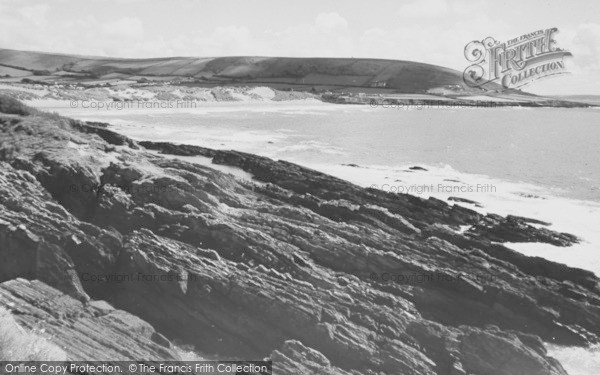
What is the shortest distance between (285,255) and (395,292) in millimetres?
3274

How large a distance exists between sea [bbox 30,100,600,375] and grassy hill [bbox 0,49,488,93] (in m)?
93.8

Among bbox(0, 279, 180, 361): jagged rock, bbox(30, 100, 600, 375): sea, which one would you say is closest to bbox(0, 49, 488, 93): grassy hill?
bbox(30, 100, 600, 375): sea

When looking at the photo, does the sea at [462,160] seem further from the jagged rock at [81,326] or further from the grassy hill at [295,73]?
the grassy hill at [295,73]

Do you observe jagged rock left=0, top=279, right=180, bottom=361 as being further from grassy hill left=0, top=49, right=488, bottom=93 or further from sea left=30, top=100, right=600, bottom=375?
grassy hill left=0, top=49, right=488, bottom=93

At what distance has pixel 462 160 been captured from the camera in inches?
1768

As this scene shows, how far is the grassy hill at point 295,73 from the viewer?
17038cm

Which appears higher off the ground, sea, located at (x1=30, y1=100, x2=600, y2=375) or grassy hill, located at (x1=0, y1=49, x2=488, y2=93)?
grassy hill, located at (x1=0, y1=49, x2=488, y2=93)

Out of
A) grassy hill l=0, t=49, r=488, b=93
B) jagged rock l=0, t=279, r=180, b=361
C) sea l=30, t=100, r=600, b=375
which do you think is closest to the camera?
jagged rock l=0, t=279, r=180, b=361

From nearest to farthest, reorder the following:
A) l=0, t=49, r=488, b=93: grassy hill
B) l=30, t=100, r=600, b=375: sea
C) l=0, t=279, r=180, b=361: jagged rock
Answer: l=0, t=279, r=180, b=361: jagged rock < l=30, t=100, r=600, b=375: sea < l=0, t=49, r=488, b=93: grassy hill

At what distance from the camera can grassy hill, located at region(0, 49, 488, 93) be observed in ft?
559

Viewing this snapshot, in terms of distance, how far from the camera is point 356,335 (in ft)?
39.2

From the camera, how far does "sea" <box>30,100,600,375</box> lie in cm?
2433

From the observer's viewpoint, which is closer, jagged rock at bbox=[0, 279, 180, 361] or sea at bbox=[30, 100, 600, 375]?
jagged rock at bbox=[0, 279, 180, 361]

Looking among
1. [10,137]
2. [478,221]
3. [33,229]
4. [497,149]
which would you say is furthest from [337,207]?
[497,149]
